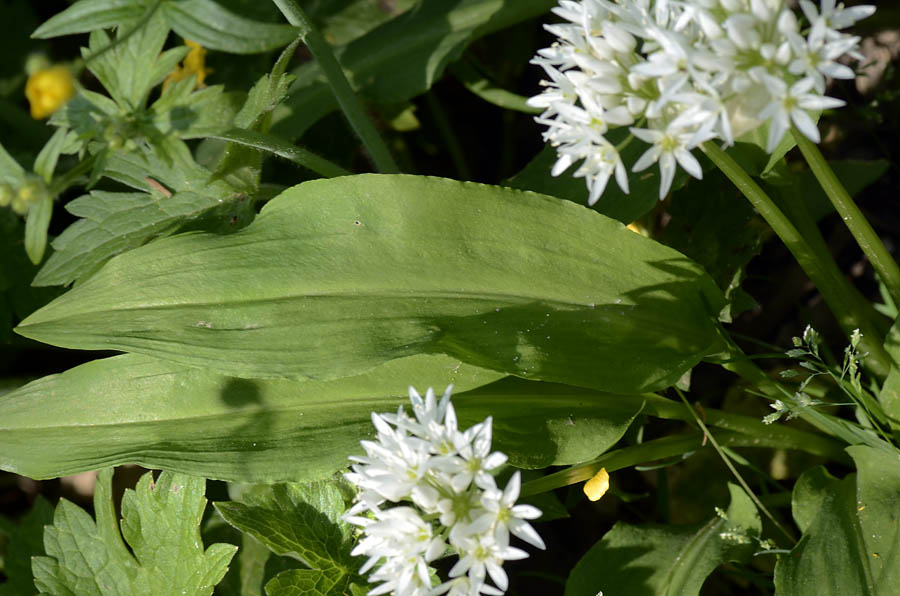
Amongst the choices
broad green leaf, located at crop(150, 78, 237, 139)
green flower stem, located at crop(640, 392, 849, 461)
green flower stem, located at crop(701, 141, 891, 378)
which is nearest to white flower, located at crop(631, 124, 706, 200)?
green flower stem, located at crop(701, 141, 891, 378)

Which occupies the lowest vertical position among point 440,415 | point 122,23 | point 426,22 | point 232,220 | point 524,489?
point 524,489

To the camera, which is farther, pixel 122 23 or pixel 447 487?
pixel 122 23

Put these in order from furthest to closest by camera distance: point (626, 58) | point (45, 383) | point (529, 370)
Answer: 1. point (45, 383)
2. point (529, 370)
3. point (626, 58)

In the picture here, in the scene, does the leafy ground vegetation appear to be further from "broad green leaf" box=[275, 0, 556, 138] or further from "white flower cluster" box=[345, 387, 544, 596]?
"broad green leaf" box=[275, 0, 556, 138]

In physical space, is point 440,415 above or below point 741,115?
below

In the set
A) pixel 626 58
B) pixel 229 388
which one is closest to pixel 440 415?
pixel 229 388

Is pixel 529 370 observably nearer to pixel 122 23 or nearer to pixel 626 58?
pixel 626 58

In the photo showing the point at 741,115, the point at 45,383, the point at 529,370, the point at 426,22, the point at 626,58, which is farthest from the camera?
the point at 426,22
